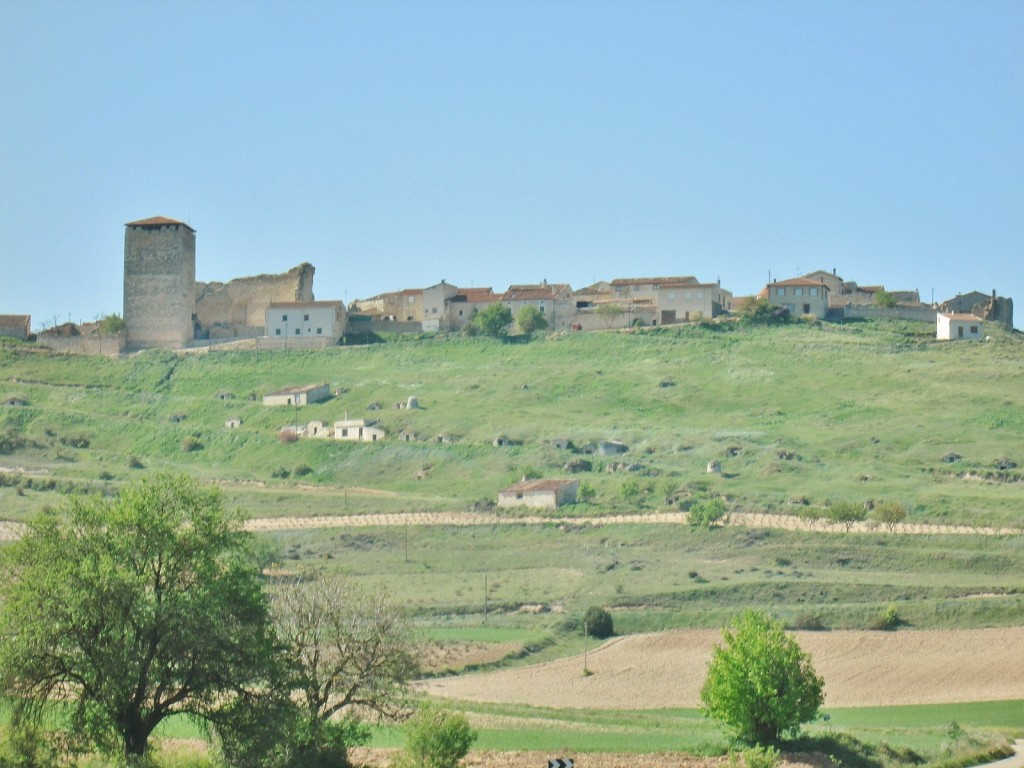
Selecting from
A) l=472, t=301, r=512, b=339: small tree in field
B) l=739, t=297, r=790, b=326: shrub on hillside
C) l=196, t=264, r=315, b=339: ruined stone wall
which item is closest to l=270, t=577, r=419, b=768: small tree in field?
l=472, t=301, r=512, b=339: small tree in field

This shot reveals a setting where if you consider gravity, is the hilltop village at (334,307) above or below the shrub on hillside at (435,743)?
above

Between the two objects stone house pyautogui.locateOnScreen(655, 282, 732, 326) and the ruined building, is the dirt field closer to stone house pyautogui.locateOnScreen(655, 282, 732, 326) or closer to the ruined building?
stone house pyautogui.locateOnScreen(655, 282, 732, 326)

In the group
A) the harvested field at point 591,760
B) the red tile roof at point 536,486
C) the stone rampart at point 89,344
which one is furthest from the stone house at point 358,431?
the harvested field at point 591,760

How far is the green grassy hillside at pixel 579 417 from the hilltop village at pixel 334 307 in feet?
10.8

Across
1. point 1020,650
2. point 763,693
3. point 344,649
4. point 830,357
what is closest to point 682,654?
point 1020,650

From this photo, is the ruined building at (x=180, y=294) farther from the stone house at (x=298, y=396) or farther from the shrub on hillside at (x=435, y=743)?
the shrub on hillside at (x=435, y=743)

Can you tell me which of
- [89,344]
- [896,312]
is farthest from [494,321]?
[896,312]

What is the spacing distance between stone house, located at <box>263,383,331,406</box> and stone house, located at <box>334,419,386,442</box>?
674cm

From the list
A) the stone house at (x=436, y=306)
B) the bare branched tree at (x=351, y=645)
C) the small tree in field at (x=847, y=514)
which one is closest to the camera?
the bare branched tree at (x=351, y=645)

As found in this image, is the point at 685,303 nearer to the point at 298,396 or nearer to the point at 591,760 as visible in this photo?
the point at 298,396

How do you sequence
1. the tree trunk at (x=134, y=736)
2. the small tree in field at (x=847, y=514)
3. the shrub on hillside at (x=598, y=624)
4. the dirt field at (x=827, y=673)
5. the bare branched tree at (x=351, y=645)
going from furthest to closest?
the small tree in field at (x=847, y=514) < the shrub on hillside at (x=598, y=624) < the dirt field at (x=827, y=673) < the bare branched tree at (x=351, y=645) < the tree trunk at (x=134, y=736)

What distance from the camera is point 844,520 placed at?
70.2 m

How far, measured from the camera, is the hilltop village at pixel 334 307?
11706 cm

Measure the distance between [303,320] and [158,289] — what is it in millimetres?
10737
